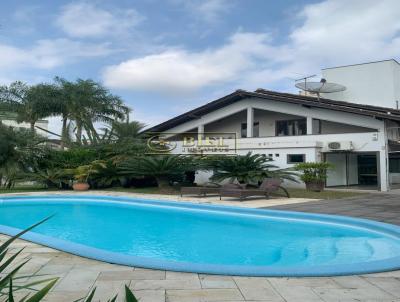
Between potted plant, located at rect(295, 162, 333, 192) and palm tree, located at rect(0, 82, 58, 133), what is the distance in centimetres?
Result: 2116

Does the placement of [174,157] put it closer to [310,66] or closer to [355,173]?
[355,173]

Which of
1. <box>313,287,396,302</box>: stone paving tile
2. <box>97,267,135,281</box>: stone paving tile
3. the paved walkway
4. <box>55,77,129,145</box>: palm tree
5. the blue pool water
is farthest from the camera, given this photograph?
<box>55,77,129,145</box>: palm tree

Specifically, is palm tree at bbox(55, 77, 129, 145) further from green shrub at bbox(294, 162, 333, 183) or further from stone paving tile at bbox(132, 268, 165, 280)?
stone paving tile at bbox(132, 268, 165, 280)

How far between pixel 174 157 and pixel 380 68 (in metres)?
22.5

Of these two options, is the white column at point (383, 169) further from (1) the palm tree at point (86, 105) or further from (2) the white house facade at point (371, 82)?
(1) the palm tree at point (86, 105)

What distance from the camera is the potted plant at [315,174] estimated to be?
62.2 feet

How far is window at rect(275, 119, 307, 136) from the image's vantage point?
83.7ft

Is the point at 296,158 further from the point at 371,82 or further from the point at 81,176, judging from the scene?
the point at 371,82

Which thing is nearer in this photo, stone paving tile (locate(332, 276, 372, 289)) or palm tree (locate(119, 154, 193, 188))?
stone paving tile (locate(332, 276, 372, 289))

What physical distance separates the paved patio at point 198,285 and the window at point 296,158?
17.6 metres

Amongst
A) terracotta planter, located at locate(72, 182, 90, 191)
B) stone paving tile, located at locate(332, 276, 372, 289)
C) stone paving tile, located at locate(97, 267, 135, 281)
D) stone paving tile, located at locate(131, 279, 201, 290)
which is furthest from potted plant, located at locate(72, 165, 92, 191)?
stone paving tile, located at locate(332, 276, 372, 289)

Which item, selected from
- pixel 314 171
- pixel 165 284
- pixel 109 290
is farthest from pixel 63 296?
pixel 314 171

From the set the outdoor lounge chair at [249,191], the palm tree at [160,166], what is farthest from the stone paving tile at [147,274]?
the palm tree at [160,166]

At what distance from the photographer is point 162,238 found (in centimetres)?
949
